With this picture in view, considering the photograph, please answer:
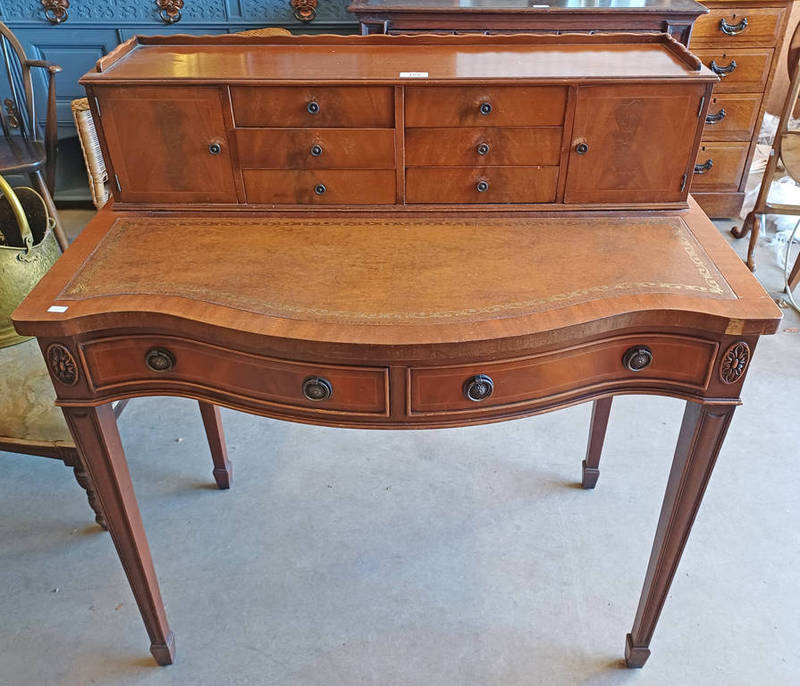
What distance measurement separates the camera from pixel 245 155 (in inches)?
55.7

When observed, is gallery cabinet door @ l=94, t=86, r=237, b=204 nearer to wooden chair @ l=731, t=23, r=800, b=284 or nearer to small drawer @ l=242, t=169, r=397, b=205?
small drawer @ l=242, t=169, r=397, b=205

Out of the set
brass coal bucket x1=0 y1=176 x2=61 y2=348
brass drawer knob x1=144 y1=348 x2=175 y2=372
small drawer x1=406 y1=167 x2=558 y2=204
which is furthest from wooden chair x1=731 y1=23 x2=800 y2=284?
brass coal bucket x1=0 y1=176 x2=61 y2=348

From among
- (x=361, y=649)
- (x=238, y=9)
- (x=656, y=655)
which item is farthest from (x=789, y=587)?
(x=238, y=9)

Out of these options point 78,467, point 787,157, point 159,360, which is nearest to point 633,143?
point 159,360

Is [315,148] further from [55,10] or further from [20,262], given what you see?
[55,10]

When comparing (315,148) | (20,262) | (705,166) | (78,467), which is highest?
(315,148)

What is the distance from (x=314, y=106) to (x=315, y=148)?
0.08 metres

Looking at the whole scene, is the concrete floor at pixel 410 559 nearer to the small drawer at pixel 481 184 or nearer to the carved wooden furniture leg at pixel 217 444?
the carved wooden furniture leg at pixel 217 444

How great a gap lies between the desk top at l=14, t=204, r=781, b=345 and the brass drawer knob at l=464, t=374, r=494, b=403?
0.11m

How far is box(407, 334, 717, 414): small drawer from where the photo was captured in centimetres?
120

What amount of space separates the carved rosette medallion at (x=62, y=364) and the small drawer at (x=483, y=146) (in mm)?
719

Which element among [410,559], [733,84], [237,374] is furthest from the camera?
[733,84]

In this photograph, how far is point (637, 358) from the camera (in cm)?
123

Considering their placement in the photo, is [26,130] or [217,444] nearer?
[217,444]
